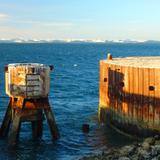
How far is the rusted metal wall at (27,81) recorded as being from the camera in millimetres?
22344

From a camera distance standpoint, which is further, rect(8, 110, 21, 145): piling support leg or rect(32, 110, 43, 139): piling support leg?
rect(32, 110, 43, 139): piling support leg

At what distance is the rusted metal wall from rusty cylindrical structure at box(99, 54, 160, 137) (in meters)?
4.04

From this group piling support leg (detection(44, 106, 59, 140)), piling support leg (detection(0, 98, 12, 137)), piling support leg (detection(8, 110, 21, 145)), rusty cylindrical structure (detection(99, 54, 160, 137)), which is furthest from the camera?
piling support leg (detection(0, 98, 12, 137))

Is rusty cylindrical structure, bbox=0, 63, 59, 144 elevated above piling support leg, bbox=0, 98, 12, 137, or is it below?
above

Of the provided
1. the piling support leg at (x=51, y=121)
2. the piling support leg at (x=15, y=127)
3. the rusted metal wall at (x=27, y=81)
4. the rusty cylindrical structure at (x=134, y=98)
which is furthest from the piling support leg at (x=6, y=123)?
the rusty cylindrical structure at (x=134, y=98)

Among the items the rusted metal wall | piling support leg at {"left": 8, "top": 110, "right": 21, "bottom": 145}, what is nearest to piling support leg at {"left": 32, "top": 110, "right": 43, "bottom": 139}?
piling support leg at {"left": 8, "top": 110, "right": 21, "bottom": 145}

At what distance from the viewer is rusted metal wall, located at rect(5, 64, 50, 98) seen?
22.3 m

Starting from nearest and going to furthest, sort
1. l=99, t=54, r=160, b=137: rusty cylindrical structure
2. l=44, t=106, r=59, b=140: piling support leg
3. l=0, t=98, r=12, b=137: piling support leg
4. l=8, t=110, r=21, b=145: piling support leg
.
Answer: l=8, t=110, r=21, b=145: piling support leg → l=99, t=54, r=160, b=137: rusty cylindrical structure → l=44, t=106, r=59, b=140: piling support leg → l=0, t=98, r=12, b=137: piling support leg

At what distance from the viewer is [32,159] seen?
2156 cm

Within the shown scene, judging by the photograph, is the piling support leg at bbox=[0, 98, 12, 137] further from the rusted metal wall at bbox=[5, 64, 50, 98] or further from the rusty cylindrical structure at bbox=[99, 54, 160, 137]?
the rusty cylindrical structure at bbox=[99, 54, 160, 137]

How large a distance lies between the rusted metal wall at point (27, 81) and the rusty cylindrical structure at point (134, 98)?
4043mm

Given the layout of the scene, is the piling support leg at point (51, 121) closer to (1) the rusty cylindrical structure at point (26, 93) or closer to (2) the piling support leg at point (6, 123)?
(1) the rusty cylindrical structure at point (26, 93)

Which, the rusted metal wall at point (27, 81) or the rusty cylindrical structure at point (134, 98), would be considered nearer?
the rusted metal wall at point (27, 81)

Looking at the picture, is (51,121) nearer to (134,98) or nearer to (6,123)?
(6,123)
